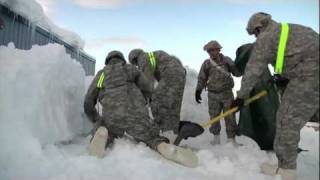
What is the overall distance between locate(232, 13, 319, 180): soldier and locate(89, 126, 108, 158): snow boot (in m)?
1.66

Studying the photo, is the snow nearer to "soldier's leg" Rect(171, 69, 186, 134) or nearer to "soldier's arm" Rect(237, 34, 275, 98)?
"soldier's leg" Rect(171, 69, 186, 134)

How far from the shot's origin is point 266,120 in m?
6.25

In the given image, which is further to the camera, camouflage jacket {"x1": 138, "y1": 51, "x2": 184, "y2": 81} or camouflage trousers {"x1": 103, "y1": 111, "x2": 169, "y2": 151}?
camouflage jacket {"x1": 138, "y1": 51, "x2": 184, "y2": 81}

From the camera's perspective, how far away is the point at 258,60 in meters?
4.35

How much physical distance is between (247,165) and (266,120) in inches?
55.6

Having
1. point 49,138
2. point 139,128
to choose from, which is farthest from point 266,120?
point 49,138

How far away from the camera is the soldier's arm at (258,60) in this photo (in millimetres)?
4270

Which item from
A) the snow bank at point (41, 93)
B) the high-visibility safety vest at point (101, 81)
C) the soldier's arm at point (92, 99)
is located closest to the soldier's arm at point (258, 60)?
the high-visibility safety vest at point (101, 81)

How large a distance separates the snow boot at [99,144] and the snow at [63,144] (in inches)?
4.3

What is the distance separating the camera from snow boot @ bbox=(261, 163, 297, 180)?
431 centimetres

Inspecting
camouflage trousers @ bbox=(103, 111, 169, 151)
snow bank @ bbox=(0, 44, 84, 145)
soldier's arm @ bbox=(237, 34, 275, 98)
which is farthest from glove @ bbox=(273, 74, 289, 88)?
snow bank @ bbox=(0, 44, 84, 145)

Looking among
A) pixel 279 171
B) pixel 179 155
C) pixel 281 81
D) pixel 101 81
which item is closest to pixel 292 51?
pixel 281 81

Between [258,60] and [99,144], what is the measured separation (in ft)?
6.26

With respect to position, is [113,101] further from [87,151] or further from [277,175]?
[277,175]
